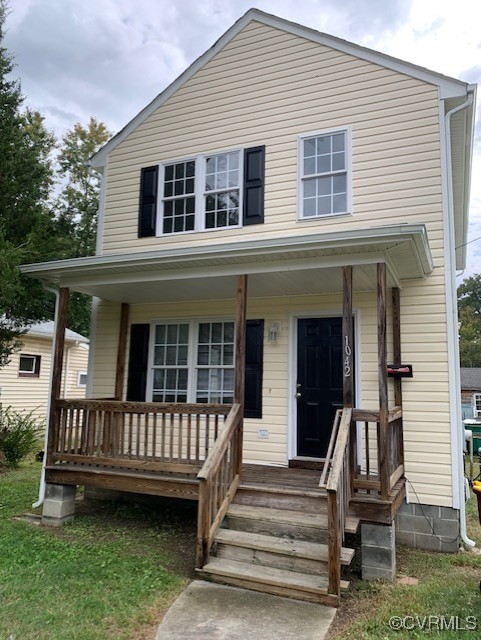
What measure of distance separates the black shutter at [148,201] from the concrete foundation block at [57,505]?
4092 millimetres

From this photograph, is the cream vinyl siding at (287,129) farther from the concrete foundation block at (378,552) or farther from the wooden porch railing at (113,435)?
the concrete foundation block at (378,552)

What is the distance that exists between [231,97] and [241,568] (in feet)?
22.1

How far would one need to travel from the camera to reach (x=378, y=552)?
4.30 metres

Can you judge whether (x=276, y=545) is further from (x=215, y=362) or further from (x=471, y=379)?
(x=471, y=379)

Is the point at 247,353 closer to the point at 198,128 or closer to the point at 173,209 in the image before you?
the point at 173,209

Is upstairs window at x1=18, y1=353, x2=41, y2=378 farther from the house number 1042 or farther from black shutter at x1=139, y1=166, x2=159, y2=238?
the house number 1042

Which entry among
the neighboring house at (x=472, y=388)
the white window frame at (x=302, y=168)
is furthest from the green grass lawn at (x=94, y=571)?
the neighboring house at (x=472, y=388)

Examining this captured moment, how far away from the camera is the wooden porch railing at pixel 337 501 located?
3.67 meters

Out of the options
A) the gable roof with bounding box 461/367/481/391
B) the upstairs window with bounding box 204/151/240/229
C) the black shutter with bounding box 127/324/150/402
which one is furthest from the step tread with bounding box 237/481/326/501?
the gable roof with bounding box 461/367/481/391

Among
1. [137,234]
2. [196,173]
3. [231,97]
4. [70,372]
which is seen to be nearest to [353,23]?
[231,97]

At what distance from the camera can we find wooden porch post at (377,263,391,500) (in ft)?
14.3

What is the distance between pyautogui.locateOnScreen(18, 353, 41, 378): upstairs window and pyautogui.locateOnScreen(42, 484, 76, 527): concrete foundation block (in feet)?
33.8

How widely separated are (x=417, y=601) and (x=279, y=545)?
1205 mm

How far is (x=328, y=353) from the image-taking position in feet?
20.9
